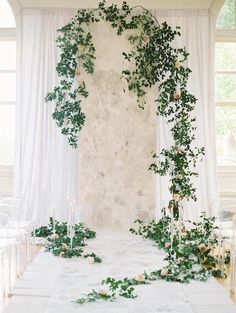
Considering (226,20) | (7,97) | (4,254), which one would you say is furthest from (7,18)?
(4,254)

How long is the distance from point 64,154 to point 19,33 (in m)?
1.85

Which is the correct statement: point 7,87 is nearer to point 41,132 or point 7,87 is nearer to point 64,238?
point 41,132

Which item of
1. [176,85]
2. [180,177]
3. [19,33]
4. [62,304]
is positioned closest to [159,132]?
[176,85]

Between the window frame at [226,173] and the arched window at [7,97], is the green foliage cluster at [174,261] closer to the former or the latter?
the window frame at [226,173]

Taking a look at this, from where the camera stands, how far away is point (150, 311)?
12.3 feet

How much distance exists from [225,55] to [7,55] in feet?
10.8

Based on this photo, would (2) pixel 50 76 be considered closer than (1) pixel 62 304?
No

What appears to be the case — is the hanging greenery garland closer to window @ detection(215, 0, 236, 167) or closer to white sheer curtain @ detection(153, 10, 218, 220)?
white sheer curtain @ detection(153, 10, 218, 220)

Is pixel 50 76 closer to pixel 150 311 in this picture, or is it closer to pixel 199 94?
pixel 199 94

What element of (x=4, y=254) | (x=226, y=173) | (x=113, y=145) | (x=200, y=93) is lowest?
(x=4, y=254)

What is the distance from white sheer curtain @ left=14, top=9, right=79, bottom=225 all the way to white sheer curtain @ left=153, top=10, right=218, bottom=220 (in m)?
1.34

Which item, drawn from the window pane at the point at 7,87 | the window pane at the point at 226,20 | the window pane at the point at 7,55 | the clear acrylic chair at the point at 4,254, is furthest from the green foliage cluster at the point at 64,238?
the window pane at the point at 226,20

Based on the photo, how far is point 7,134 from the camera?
7.71 meters

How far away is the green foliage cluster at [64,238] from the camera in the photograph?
547 cm
